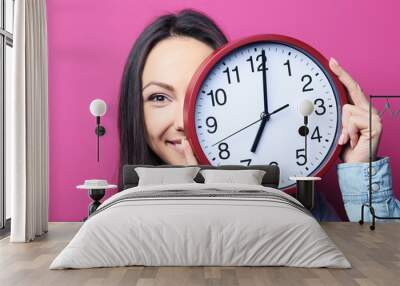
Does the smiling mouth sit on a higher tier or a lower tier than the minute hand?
lower

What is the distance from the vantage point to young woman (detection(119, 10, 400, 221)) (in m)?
6.39

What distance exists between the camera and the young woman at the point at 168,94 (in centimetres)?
639

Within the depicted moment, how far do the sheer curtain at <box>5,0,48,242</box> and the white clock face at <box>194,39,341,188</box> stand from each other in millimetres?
1680

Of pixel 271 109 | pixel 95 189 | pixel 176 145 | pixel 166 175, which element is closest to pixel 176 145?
pixel 176 145

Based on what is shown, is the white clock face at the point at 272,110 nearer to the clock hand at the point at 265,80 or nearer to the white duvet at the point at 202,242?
the clock hand at the point at 265,80

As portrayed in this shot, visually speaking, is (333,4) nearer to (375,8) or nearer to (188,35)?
(375,8)

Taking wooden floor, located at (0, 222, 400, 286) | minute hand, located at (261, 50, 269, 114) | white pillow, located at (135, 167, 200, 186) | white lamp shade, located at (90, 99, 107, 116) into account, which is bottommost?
wooden floor, located at (0, 222, 400, 286)

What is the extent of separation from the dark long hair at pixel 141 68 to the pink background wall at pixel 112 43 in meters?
0.09

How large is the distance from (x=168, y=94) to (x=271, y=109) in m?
1.11

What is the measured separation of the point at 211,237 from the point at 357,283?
103 cm

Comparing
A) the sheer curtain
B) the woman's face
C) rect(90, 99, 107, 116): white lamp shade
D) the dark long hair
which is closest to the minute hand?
the dark long hair

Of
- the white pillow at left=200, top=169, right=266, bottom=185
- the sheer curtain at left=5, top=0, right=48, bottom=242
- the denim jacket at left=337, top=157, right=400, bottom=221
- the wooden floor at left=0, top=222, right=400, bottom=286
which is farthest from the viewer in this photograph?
the denim jacket at left=337, top=157, right=400, bottom=221

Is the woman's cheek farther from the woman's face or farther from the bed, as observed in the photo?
the bed

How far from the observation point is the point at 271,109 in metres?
6.45
